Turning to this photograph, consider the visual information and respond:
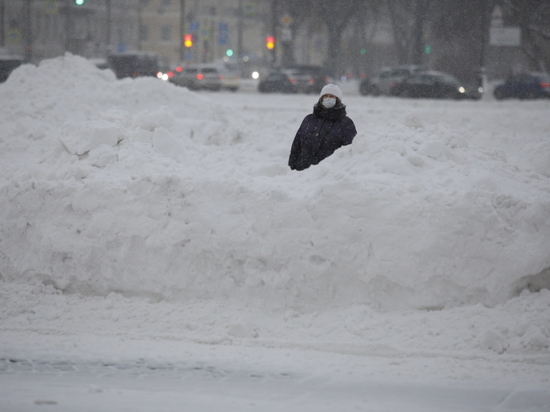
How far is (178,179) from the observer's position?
6523mm

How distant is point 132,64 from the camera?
34.6 m

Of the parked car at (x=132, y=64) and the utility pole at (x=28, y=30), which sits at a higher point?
the utility pole at (x=28, y=30)

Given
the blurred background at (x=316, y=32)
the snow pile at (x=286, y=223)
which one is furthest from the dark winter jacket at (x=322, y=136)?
the blurred background at (x=316, y=32)

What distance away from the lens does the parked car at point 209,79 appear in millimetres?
36656

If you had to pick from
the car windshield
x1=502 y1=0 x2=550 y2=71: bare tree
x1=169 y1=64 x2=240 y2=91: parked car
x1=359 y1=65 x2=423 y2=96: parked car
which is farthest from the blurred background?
x1=359 y1=65 x2=423 y2=96: parked car

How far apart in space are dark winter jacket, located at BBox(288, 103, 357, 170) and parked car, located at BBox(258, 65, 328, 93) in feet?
89.6

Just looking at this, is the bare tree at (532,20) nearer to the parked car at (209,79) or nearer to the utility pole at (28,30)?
the parked car at (209,79)

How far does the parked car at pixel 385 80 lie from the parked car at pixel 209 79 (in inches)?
230

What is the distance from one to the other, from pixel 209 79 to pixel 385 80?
7.96m

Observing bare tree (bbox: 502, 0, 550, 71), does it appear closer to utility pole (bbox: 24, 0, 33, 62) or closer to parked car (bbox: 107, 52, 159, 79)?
parked car (bbox: 107, 52, 159, 79)

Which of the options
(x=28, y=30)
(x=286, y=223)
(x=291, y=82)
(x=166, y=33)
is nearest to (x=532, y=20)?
(x=291, y=82)

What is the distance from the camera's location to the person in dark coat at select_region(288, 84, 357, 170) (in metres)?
7.25

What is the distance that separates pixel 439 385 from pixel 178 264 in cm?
230

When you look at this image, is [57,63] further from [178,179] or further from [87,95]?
[178,179]
